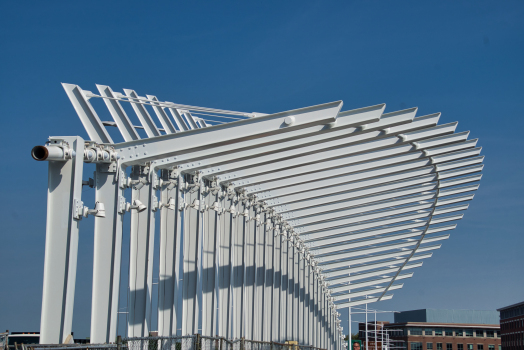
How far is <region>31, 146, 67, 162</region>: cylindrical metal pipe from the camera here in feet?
36.5

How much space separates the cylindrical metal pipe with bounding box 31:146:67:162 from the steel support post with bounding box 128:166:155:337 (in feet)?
8.89

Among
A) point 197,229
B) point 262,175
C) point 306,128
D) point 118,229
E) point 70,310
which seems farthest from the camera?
point 262,175

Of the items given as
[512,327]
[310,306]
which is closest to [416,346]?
[512,327]

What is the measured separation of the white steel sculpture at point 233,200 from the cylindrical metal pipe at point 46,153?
24 mm

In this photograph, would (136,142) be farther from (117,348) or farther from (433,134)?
(433,134)

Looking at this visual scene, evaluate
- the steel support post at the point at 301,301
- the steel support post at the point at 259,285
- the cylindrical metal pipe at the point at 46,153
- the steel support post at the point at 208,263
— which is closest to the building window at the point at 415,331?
the steel support post at the point at 301,301

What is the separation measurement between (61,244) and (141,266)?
9.60 feet

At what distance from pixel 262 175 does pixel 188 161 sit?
5.04 meters

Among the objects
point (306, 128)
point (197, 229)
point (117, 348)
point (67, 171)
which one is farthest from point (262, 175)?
point (117, 348)

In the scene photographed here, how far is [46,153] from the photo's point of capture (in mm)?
11125

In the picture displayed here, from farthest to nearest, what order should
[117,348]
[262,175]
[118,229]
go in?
1. [262,175]
2. [118,229]
3. [117,348]

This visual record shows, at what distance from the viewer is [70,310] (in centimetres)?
1141

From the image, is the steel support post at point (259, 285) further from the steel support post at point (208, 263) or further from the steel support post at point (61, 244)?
the steel support post at point (61, 244)

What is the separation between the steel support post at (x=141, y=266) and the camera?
14.0 m
